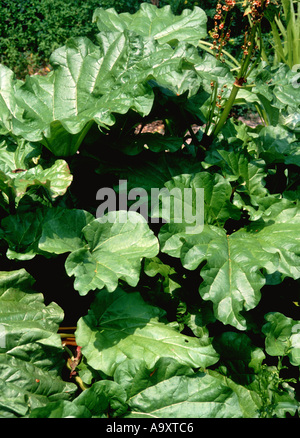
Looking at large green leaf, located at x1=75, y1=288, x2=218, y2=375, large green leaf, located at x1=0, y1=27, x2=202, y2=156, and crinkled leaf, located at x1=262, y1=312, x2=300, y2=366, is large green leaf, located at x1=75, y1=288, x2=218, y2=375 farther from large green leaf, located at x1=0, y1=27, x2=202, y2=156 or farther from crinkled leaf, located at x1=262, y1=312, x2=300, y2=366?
large green leaf, located at x1=0, y1=27, x2=202, y2=156

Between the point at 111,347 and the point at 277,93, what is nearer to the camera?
the point at 111,347

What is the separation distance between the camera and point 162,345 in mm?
1634

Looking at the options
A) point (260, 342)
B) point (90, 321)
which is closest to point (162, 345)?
point (90, 321)

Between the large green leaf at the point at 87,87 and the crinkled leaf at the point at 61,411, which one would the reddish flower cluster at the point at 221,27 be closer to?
the large green leaf at the point at 87,87

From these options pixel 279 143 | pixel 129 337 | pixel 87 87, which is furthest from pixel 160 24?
pixel 129 337

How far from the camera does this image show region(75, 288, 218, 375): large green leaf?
1.58 m

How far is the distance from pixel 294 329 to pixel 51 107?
52.8 inches

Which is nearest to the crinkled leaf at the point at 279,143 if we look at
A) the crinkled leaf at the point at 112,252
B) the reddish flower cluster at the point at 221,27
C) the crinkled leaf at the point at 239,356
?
the reddish flower cluster at the point at 221,27

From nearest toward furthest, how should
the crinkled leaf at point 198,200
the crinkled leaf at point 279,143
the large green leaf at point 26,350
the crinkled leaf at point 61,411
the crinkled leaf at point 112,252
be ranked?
the crinkled leaf at point 61,411 < the large green leaf at point 26,350 < the crinkled leaf at point 112,252 < the crinkled leaf at point 198,200 < the crinkled leaf at point 279,143

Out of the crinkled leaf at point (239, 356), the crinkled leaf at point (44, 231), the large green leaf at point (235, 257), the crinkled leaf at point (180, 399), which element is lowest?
the crinkled leaf at point (239, 356)

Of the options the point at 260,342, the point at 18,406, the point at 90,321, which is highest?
the point at 18,406

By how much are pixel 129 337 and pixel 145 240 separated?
0.36 meters

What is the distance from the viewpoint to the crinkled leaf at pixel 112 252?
60.8 inches

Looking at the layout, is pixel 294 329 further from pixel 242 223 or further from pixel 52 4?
pixel 52 4
